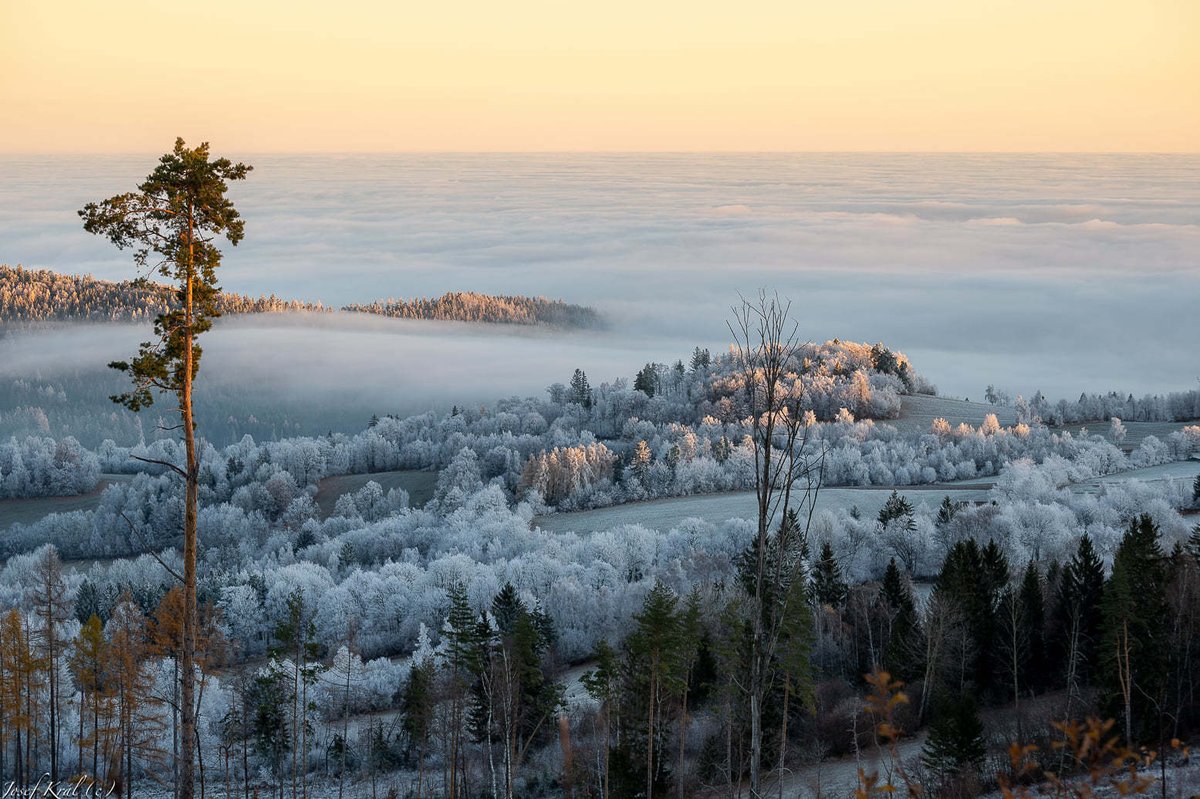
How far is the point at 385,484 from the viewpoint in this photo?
13788cm

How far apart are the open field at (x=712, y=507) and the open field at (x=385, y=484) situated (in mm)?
29976

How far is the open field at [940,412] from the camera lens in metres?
140

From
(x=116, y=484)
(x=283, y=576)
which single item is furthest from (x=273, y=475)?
(x=283, y=576)

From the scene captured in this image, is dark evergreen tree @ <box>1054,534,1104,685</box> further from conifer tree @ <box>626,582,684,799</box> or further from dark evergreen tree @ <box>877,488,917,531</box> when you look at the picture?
dark evergreen tree @ <box>877,488,917,531</box>

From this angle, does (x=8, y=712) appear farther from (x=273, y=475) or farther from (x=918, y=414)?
(x=918, y=414)

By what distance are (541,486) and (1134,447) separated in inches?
2650

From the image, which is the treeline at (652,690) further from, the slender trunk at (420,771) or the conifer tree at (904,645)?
the slender trunk at (420,771)

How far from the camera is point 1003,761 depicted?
112 ft

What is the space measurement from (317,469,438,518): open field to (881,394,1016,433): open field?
2416 inches

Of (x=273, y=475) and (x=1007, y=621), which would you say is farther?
(x=273, y=475)

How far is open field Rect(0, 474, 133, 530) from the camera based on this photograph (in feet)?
435

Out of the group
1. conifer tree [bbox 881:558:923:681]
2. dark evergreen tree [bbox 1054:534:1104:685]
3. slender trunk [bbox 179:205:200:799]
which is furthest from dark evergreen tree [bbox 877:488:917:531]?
slender trunk [bbox 179:205:200:799]

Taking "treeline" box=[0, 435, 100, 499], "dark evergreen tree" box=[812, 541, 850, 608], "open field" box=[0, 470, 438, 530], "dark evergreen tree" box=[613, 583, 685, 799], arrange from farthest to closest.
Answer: "treeline" box=[0, 435, 100, 499] < "open field" box=[0, 470, 438, 530] < "dark evergreen tree" box=[812, 541, 850, 608] < "dark evergreen tree" box=[613, 583, 685, 799]

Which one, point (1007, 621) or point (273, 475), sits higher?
point (1007, 621)
